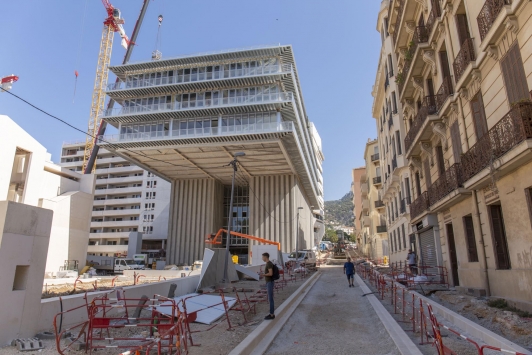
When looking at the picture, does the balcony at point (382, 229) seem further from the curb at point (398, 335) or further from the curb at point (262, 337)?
the curb at point (262, 337)

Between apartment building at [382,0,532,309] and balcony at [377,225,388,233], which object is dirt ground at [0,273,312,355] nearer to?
apartment building at [382,0,532,309]

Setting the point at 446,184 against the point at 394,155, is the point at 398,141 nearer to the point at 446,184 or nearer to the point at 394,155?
the point at 394,155

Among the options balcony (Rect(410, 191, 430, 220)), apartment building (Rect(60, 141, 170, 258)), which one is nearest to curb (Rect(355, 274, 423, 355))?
balcony (Rect(410, 191, 430, 220))

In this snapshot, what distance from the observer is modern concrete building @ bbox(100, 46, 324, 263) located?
1738 inches

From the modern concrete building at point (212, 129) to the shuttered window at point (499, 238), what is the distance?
3154 centimetres

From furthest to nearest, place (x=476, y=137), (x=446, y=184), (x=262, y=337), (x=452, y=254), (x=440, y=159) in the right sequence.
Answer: (x=440, y=159) → (x=452, y=254) → (x=446, y=184) → (x=476, y=137) → (x=262, y=337)

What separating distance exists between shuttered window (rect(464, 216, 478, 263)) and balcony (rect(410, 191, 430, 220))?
3.85 m

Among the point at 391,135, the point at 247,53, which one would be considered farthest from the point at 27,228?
the point at 247,53

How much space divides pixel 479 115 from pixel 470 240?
15.2 feet

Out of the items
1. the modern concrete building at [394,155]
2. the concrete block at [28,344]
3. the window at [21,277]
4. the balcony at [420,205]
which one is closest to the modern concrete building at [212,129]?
the modern concrete building at [394,155]

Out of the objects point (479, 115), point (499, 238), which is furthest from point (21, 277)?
point (479, 115)

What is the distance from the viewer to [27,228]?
7.22 m

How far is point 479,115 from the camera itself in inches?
459

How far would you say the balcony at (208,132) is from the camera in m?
42.4
